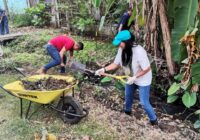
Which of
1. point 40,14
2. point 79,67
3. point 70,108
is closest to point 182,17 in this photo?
point 70,108

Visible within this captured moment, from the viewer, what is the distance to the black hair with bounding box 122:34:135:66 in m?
4.62

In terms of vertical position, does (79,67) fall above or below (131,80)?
below

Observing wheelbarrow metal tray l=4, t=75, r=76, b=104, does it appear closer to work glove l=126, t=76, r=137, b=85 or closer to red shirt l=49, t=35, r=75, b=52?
work glove l=126, t=76, r=137, b=85

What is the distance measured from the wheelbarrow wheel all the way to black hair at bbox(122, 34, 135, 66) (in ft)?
3.29

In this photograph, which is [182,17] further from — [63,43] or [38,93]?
[63,43]

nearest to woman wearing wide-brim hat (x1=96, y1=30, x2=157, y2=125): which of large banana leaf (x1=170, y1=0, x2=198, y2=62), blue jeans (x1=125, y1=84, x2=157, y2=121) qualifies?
blue jeans (x1=125, y1=84, x2=157, y2=121)

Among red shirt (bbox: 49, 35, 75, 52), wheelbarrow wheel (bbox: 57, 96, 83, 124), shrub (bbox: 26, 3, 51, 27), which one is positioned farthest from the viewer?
shrub (bbox: 26, 3, 51, 27)

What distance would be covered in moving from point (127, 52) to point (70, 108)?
1.33 m

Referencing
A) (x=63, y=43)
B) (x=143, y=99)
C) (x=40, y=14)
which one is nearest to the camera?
(x=143, y=99)

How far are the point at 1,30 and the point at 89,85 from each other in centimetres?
538

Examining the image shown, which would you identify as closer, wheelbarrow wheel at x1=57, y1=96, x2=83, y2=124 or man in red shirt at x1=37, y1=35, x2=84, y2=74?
wheelbarrow wheel at x1=57, y1=96, x2=83, y2=124

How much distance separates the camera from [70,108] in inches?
205

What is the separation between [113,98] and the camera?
6074 mm

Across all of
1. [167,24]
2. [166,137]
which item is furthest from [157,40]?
A: [166,137]
